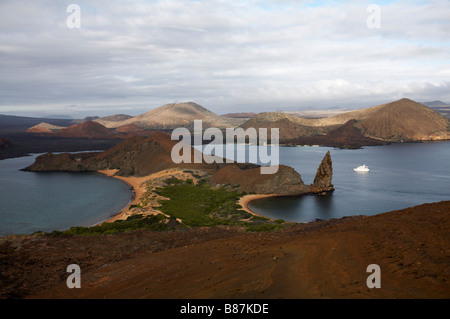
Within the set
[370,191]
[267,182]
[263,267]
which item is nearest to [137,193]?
[267,182]

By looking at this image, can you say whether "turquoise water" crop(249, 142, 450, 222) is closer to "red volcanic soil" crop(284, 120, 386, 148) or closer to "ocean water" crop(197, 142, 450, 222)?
"ocean water" crop(197, 142, 450, 222)

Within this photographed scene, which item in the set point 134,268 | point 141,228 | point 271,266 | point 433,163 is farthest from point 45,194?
point 433,163

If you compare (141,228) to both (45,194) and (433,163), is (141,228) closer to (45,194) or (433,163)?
(45,194)

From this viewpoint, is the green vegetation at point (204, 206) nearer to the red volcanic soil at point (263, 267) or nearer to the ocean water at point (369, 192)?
the ocean water at point (369, 192)

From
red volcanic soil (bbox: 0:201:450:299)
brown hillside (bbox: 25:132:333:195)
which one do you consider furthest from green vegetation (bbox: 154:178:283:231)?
red volcanic soil (bbox: 0:201:450:299)

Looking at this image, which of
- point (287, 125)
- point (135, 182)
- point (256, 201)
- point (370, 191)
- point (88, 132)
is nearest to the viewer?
point (256, 201)

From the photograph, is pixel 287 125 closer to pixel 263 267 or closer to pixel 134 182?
pixel 134 182
